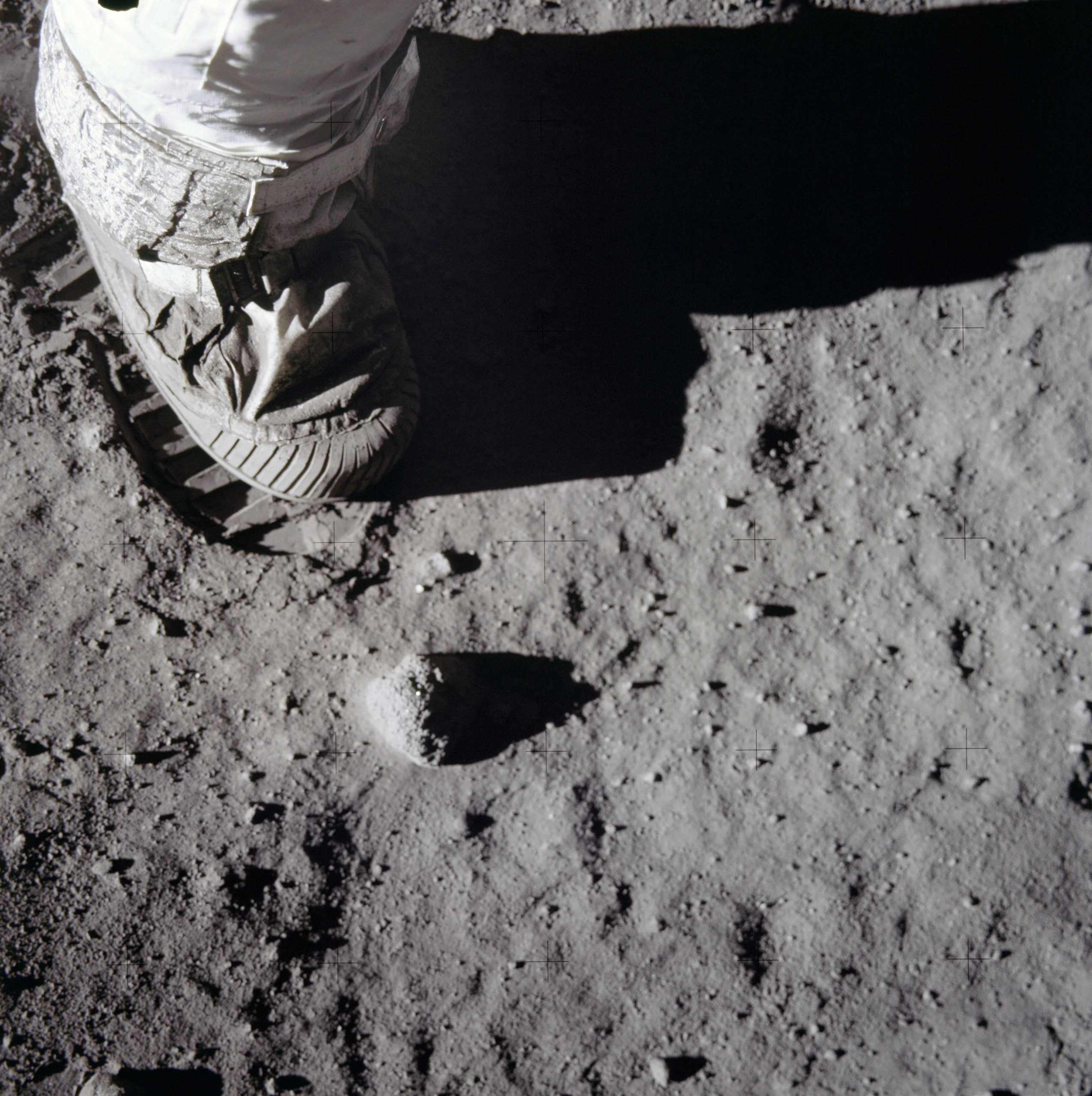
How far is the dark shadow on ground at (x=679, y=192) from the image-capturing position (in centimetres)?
204

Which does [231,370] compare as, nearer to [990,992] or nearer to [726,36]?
[726,36]

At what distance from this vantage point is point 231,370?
1.79 metres

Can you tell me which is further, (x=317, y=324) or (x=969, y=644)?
(x=969, y=644)

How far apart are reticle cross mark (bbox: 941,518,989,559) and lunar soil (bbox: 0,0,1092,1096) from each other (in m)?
0.01

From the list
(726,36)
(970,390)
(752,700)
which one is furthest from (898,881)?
(726,36)

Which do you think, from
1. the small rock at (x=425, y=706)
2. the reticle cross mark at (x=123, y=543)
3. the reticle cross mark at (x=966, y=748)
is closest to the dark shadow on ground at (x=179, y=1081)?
Result: the small rock at (x=425, y=706)

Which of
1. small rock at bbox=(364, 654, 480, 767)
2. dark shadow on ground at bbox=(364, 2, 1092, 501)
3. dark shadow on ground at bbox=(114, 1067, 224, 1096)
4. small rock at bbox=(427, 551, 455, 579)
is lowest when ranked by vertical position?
dark shadow on ground at bbox=(114, 1067, 224, 1096)

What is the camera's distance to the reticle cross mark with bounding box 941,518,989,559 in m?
2.01

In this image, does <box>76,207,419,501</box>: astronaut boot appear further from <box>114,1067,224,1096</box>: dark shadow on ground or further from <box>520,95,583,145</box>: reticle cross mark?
<box>114,1067,224,1096</box>: dark shadow on ground

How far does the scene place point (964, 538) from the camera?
2.01 metres

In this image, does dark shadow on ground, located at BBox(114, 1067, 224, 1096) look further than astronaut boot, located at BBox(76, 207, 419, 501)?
Yes

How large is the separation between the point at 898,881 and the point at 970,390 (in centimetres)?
127

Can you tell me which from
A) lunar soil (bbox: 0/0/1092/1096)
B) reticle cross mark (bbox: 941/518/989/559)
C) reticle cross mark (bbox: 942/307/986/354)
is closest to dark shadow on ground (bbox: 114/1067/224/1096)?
lunar soil (bbox: 0/0/1092/1096)

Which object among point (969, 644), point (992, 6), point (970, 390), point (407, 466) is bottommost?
point (969, 644)
